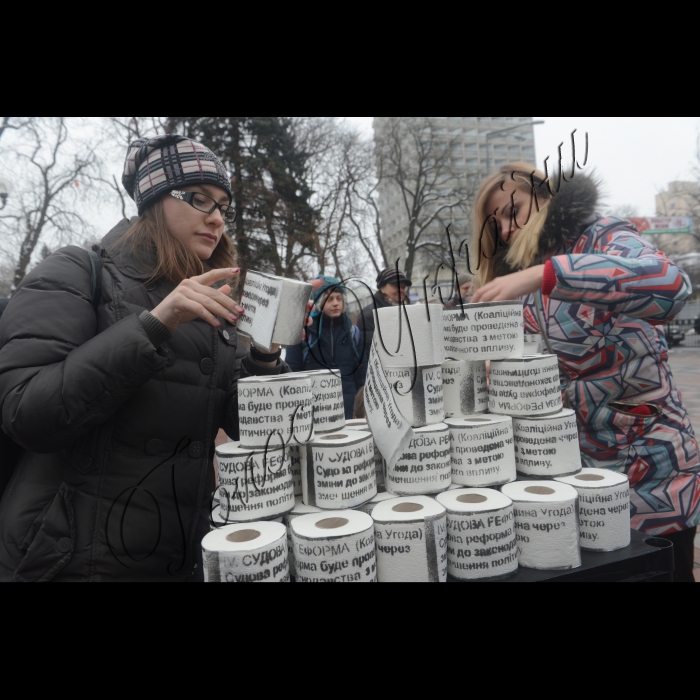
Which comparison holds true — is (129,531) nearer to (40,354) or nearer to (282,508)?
(282,508)

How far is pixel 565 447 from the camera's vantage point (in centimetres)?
158

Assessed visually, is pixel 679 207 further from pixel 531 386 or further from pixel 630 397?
pixel 531 386

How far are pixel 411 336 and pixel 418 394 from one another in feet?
0.63

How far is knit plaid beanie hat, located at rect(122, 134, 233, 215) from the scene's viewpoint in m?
1.62

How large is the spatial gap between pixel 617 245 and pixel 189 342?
146 centimetres

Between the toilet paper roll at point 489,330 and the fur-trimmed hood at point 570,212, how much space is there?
14.5 inches

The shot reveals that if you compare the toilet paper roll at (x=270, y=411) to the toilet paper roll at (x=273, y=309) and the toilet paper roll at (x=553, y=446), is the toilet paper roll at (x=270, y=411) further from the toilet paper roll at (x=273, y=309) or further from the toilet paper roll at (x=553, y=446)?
the toilet paper roll at (x=553, y=446)

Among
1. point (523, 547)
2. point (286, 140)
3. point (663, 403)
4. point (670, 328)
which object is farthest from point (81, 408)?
point (670, 328)

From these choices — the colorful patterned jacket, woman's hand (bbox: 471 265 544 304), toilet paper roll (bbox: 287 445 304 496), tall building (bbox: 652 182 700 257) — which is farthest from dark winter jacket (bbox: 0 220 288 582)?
tall building (bbox: 652 182 700 257)

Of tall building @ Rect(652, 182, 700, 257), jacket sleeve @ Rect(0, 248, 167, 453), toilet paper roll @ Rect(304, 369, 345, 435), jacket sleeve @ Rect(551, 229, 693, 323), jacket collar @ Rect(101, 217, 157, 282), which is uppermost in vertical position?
tall building @ Rect(652, 182, 700, 257)

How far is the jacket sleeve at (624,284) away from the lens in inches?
58.2

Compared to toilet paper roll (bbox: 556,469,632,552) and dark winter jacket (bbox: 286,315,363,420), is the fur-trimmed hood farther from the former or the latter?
dark winter jacket (bbox: 286,315,363,420)

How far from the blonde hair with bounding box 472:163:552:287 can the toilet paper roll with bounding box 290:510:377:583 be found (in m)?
1.26

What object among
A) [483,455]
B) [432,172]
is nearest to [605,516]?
[483,455]
